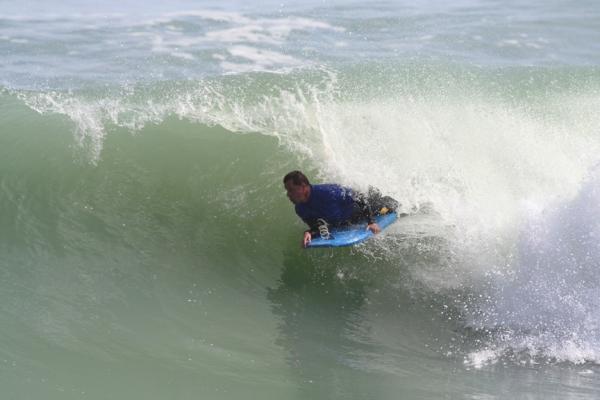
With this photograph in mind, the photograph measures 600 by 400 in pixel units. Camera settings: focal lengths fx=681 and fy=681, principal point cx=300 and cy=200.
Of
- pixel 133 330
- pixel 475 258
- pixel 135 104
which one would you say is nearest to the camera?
pixel 133 330

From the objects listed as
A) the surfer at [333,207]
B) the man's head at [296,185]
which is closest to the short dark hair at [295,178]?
the man's head at [296,185]

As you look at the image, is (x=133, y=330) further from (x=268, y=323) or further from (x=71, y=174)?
(x=71, y=174)

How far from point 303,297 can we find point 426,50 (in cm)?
870

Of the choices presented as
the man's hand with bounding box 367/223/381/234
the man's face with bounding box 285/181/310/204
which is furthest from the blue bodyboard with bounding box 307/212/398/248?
the man's face with bounding box 285/181/310/204

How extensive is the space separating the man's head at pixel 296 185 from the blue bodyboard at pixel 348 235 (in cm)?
52

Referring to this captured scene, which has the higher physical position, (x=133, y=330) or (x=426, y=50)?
(x=426, y=50)

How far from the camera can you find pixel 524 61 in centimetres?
1368

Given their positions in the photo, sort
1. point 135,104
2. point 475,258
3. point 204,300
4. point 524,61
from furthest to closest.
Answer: point 524,61 < point 135,104 < point 475,258 < point 204,300

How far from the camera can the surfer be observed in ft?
21.0

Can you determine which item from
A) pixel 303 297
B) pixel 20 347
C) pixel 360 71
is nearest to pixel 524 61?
pixel 360 71

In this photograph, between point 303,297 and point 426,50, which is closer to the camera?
point 303,297

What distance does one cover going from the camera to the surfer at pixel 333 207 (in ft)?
21.0

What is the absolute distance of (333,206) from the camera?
6.49 m

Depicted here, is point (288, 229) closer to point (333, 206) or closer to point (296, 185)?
point (333, 206)
